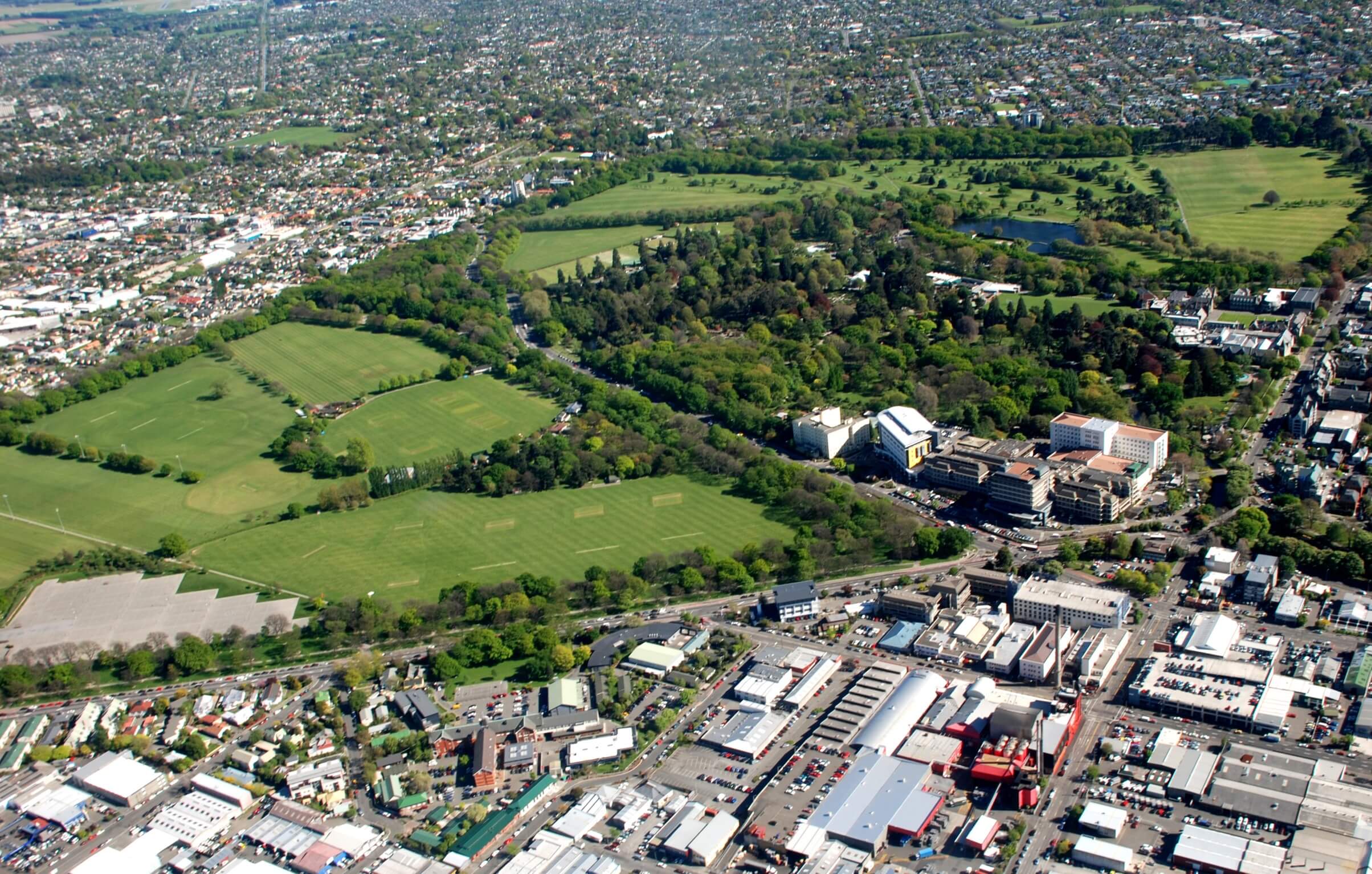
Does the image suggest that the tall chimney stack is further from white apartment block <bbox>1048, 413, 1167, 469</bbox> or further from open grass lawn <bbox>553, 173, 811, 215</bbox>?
open grass lawn <bbox>553, 173, 811, 215</bbox>

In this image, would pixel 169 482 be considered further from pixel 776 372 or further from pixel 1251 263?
pixel 1251 263

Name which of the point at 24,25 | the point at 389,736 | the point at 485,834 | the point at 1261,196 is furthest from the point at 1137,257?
the point at 24,25

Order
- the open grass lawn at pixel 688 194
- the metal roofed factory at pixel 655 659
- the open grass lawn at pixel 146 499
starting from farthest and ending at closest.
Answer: the open grass lawn at pixel 688 194, the open grass lawn at pixel 146 499, the metal roofed factory at pixel 655 659

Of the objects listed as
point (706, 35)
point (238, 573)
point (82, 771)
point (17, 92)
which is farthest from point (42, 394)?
point (17, 92)

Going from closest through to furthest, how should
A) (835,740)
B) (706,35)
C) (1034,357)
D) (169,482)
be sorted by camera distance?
(835,740) → (169,482) → (1034,357) → (706,35)

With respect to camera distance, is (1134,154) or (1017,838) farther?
(1134,154)

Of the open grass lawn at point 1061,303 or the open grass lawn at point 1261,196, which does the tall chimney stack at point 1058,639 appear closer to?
the open grass lawn at point 1061,303

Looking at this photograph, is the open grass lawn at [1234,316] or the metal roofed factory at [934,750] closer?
the metal roofed factory at [934,750]

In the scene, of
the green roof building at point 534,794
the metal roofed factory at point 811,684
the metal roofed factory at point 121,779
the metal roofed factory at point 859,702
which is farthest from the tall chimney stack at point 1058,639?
the metal roofed factory at point 121,779
